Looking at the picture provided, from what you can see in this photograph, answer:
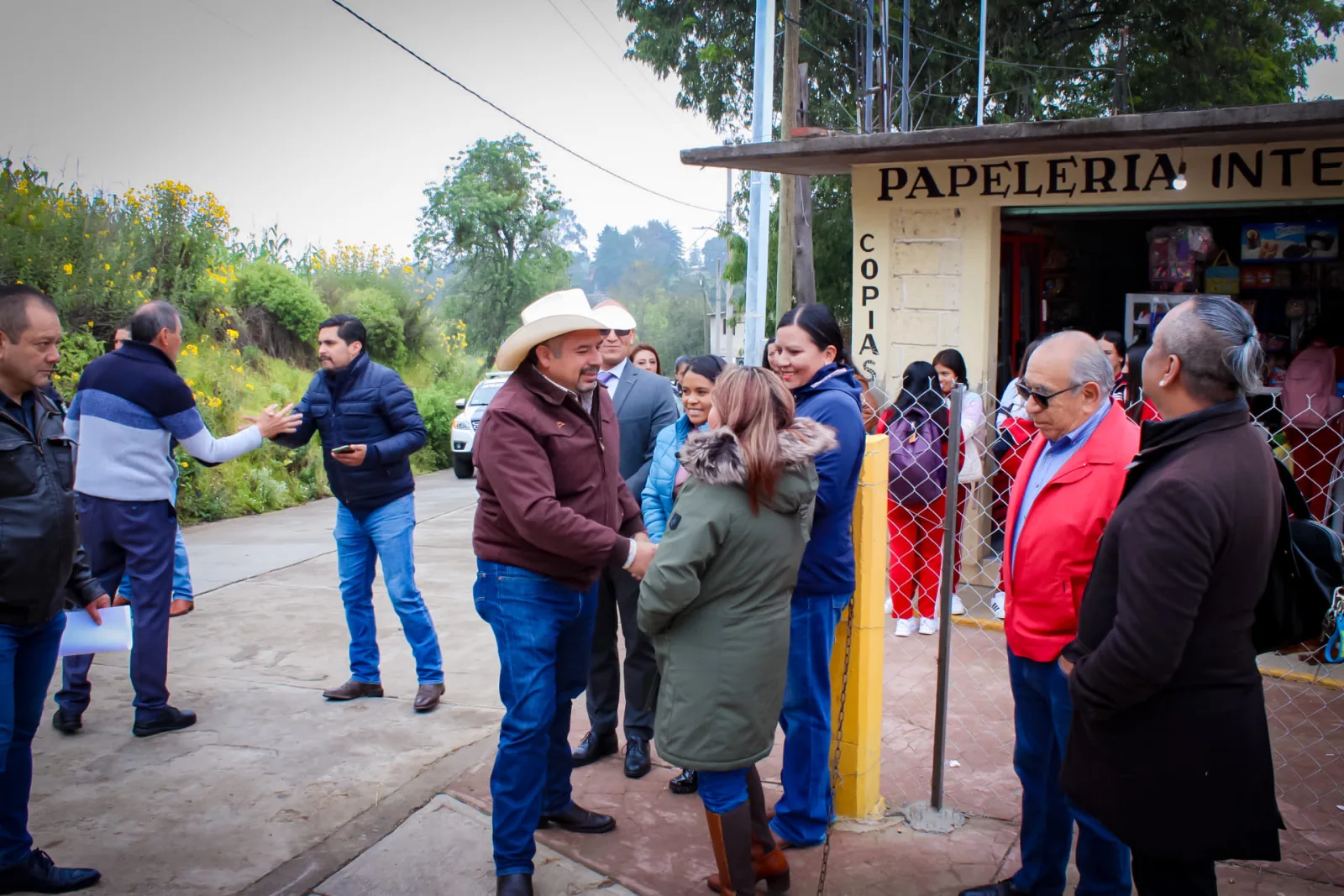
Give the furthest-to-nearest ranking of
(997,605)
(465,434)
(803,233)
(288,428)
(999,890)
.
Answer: (465,434), (803,233), (997,605), (288,428), (999,890)

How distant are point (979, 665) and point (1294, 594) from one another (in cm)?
364

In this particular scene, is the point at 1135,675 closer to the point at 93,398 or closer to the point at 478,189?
the point at 93,398

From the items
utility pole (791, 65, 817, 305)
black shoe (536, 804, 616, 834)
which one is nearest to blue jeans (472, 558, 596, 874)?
black shoe (536, 804, 616, 834)

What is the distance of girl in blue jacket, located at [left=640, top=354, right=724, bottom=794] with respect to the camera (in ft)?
14.0

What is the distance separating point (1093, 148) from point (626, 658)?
4989 mm

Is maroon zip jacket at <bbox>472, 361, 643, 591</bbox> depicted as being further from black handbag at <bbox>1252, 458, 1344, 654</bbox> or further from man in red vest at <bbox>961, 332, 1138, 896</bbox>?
black handbag at <bbox>1252, 458, 1344, 654</bbox>

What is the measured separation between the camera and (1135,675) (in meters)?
2.27

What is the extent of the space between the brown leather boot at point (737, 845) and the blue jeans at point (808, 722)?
1.73ft

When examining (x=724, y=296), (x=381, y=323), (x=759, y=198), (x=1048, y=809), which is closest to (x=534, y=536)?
(x=1048, y=809)

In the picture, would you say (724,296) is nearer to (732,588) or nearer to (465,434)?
(465,434)

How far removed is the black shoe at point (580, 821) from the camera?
383 centimetres

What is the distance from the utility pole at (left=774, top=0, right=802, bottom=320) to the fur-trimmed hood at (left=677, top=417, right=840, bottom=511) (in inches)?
407

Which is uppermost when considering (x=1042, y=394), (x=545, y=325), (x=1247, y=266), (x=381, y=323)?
(x=381, y=323)

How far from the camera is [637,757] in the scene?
4.38 metres
